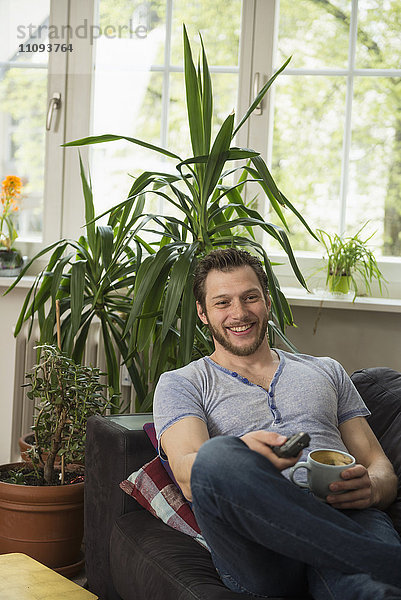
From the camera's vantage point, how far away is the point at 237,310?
76.7 inches

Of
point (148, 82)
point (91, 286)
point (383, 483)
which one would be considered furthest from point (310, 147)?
point (383, 483)

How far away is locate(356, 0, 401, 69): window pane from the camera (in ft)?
9.87

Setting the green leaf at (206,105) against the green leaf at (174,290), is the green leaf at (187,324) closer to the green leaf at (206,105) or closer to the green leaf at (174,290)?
the green leaf at (174,290)


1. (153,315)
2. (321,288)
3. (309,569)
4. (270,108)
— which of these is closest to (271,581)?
(309,569)

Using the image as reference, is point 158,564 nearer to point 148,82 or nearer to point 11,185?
point 11,185

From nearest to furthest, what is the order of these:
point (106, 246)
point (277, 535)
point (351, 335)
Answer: point (277, 535) → point (106, 246) → point (351, 335)

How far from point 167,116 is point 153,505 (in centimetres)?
192

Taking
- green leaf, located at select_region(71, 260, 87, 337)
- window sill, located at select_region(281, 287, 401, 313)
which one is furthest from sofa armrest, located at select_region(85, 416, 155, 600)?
window sill, located at select_region(281, 287, 401, 313)

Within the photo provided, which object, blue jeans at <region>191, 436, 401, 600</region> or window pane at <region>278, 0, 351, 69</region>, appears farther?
window pane at <region>278, 0, 351, 69</region>

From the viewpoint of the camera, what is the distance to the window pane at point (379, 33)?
118 inches

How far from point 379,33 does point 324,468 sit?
7.06 ft

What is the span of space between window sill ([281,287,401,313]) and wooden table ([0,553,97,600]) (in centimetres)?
154

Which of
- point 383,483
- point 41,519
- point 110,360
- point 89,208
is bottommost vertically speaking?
point 41,519

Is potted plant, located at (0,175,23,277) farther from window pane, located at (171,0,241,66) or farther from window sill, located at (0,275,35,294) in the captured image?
window pane, located at (171,0,241,66)
